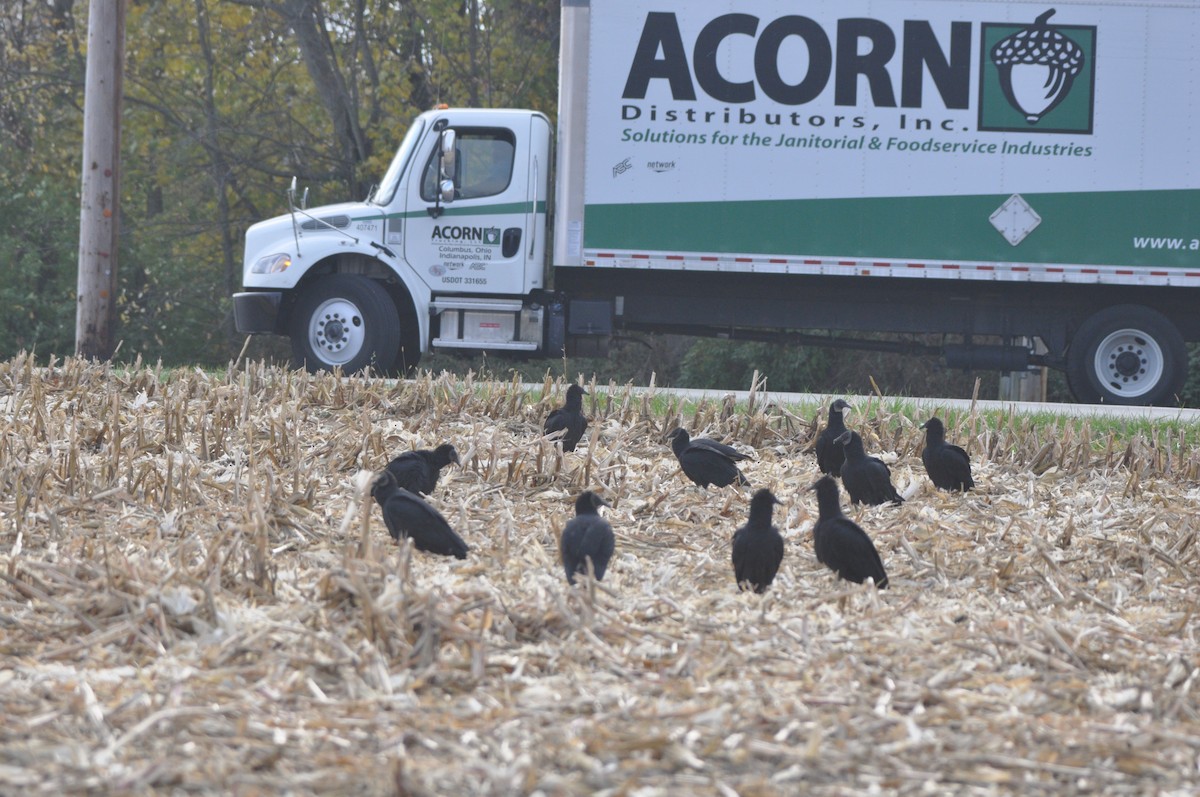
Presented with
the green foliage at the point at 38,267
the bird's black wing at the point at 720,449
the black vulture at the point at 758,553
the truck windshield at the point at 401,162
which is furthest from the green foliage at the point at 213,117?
the black vulture at the point at 758,553

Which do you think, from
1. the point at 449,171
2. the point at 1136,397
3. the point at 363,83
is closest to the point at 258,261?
the point at 449,171

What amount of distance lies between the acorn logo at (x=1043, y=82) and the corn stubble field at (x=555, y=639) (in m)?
7.65

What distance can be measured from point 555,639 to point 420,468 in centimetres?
214

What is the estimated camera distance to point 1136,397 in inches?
569

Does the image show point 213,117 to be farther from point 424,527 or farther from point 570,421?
point 424,527

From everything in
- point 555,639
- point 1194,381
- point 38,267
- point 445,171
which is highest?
point 445,171

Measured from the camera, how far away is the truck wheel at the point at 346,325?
1387 centimetres

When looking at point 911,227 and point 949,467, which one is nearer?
point 949,467

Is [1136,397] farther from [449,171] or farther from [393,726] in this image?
[393,726]

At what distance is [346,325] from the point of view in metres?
14.0

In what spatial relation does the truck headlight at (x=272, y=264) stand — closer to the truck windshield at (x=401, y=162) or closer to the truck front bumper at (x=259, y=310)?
the truck front bumper at (x=259, y=310)

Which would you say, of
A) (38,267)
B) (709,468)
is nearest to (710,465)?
(709,468)

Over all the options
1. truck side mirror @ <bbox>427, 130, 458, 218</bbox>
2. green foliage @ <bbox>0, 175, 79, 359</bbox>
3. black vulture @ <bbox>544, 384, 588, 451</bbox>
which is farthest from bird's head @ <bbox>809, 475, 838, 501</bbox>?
green foliage @ <bbox>0, 175, 79, 359</bbox>

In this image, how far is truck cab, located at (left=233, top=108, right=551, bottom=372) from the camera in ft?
45.8
